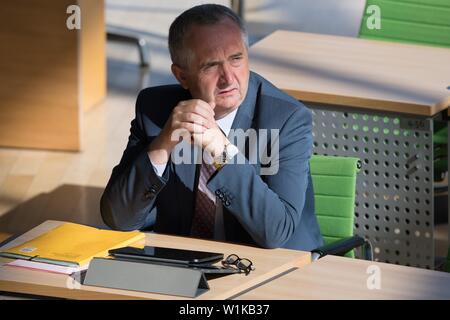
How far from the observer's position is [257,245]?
3330 mm

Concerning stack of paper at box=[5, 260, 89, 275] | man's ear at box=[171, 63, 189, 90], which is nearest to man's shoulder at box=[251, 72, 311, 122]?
man's ear at box=[171, 63, 189, 90]

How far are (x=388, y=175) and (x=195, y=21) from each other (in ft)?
5.28

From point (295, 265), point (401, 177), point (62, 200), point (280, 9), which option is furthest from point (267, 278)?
point (280, 9)

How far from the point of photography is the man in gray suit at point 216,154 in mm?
3297

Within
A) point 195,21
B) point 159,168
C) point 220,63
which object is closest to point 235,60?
point 220,63

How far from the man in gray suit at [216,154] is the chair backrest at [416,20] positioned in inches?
91.2

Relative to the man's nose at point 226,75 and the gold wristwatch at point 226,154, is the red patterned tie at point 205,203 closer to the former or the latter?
the gold wristwatch at point 226,154

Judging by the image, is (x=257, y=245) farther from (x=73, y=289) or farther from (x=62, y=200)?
(x=62, y=200)

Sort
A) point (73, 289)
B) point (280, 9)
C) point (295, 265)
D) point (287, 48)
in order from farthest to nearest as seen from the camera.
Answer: point (280, 9) → point (287, 48) → point (295, 265) → point (73, 289)

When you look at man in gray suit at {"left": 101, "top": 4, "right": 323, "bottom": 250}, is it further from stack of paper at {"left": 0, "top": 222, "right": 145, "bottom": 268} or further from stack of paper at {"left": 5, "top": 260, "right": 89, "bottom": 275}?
stack of paper at {"left": 5, "top": 260, "right": 89, "bottom": 275}

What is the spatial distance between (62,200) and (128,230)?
2.66 m

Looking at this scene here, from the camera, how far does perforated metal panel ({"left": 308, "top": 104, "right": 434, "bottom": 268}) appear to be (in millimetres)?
4648

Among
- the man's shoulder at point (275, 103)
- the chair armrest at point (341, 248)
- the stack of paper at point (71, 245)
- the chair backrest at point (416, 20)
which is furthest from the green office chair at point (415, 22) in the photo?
the stack of paper at point (71, 245)

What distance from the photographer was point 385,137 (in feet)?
15.4
